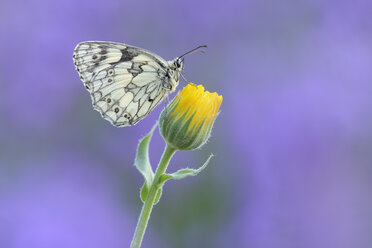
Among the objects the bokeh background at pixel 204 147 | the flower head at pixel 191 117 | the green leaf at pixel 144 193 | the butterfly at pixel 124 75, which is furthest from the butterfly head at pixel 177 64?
the bokeh background at pixel 204 147

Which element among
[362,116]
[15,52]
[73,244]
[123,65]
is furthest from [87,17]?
[123,65]

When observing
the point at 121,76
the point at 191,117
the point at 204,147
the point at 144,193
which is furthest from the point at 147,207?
the point at 204,147

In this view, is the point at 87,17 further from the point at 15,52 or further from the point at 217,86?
the point at 217,86

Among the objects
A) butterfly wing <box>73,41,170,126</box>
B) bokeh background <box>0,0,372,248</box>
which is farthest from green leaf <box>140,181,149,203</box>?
bokeh background <box>0,0,372,248</box>

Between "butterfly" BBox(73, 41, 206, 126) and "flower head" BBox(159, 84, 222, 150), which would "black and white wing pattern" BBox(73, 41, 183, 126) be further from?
"flower head" BBox(159, 84, 222, 150)

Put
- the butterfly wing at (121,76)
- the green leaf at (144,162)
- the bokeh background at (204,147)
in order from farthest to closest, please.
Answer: the bokeh background at (204,147) < the butterfly wing at (121,76) < the green leaf at (144,162)

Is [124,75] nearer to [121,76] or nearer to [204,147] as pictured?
[121,76]

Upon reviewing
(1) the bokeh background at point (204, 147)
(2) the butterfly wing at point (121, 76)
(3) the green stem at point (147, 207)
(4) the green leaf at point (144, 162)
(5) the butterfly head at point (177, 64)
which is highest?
(1) the bokeh background at point (204, 147)

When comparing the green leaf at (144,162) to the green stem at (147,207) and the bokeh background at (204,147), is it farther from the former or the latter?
the bokeh background at (204,147)
